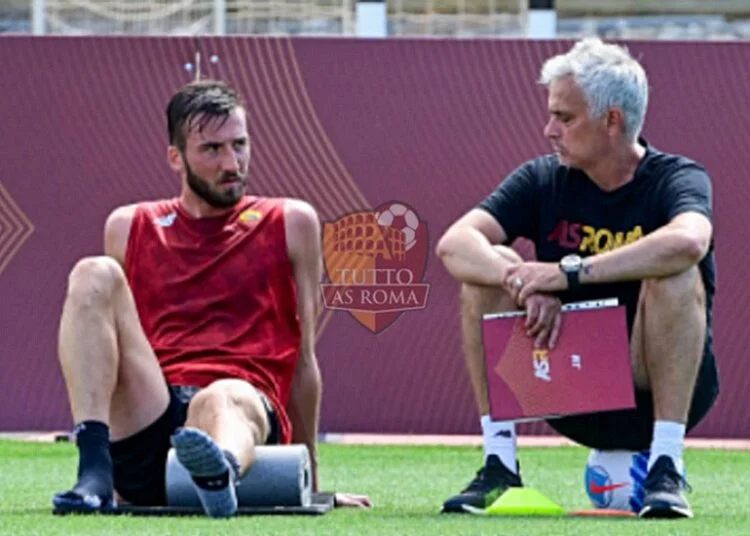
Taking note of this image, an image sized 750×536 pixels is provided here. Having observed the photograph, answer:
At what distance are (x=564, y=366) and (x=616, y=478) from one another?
370 millimetres

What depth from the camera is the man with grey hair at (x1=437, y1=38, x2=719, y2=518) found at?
536 cm

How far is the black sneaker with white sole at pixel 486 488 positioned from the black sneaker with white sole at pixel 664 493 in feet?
1.16

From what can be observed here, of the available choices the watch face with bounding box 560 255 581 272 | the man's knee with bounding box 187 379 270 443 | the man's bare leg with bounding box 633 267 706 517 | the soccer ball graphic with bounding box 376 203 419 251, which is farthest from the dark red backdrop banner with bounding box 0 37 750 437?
the man's knee with bounding box 187 379 270 443

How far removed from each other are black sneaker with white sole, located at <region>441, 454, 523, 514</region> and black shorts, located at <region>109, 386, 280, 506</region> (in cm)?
47

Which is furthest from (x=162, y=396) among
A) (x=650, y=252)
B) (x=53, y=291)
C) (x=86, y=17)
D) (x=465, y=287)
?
(x=86, y=17)

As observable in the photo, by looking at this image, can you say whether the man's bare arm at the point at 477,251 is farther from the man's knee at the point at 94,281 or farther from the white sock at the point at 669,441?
the man's knee at the point at 94,281

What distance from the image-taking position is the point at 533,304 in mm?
5453

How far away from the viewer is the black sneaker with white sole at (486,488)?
5.42 m

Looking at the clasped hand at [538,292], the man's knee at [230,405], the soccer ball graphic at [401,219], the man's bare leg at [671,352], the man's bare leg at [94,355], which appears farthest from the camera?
the soccer ball graphic at [401,219]

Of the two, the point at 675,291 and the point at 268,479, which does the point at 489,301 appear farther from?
the point at 268,479

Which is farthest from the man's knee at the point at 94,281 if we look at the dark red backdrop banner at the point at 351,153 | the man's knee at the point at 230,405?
the dark red backdrop banner at the point at 351,153

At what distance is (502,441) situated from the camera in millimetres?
5590

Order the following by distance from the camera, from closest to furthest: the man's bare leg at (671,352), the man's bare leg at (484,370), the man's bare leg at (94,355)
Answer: the man's bare leg at (94,355) < the man's bare leg at (671,352) < the man's bare leg at (484,370)

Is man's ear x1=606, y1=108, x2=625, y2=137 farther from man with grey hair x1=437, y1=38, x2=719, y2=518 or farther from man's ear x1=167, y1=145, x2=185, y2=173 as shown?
man's ear x1=167, y1=145, x2=185, y2=173
